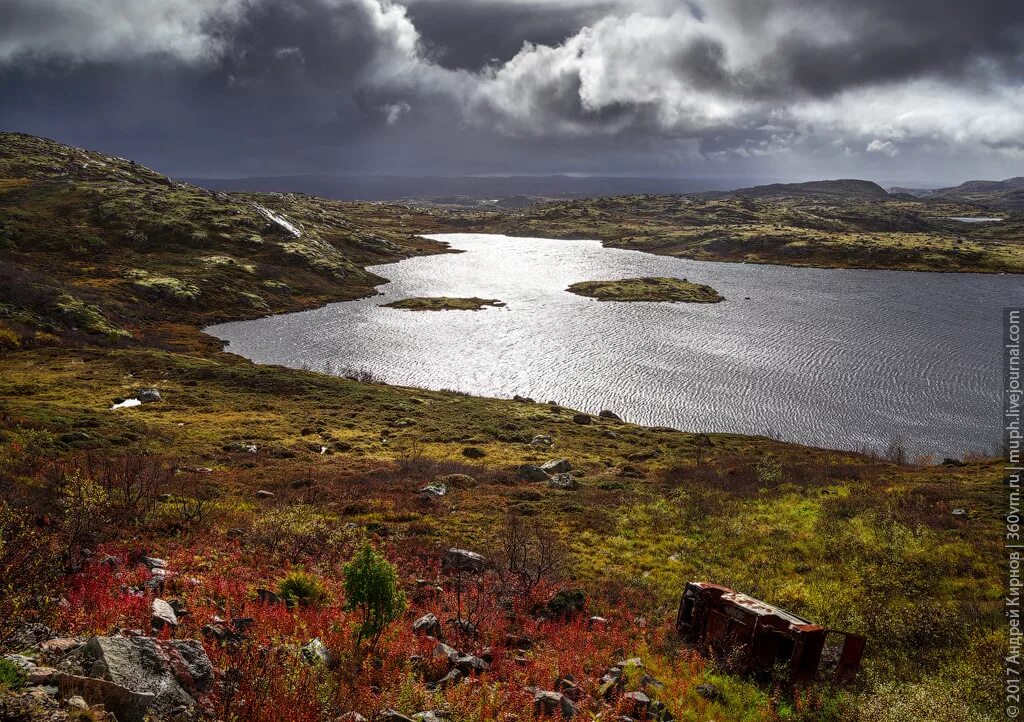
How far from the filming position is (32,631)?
9.16 m

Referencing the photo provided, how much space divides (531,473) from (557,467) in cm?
263

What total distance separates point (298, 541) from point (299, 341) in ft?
246

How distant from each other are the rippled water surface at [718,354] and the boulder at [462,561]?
41.3 meters

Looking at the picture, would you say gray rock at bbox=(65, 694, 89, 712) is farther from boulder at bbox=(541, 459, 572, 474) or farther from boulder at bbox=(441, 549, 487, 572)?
boulder at bbox=(541, 459, 572, 474)

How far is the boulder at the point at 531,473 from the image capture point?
36906mm

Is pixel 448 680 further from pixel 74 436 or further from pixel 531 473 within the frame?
pixel 74 436

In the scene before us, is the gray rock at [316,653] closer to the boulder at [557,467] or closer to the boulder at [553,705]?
the boulder at [553,705]

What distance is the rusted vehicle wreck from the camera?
43.7 feet

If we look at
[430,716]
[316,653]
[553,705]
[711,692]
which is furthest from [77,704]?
[711,692]

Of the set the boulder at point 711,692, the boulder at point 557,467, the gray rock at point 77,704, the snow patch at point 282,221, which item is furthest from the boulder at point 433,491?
the snow patch at point 282,221

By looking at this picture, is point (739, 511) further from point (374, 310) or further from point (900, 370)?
point (374, 310)

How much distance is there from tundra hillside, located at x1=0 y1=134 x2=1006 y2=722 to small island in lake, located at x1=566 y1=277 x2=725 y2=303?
74.3m

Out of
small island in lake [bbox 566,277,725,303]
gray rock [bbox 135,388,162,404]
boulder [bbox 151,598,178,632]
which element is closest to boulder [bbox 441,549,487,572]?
boulder [bbox 151,598,178,632]

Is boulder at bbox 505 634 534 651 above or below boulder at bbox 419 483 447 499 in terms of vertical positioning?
above
